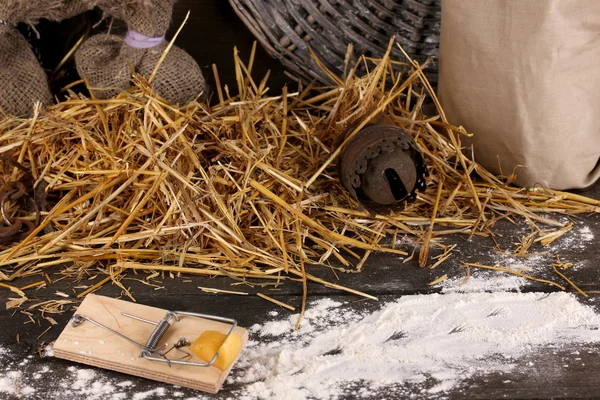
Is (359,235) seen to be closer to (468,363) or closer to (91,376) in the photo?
(468,363)


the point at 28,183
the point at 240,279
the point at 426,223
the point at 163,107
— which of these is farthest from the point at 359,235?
the point at 28,183

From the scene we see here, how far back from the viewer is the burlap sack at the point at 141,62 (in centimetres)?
166

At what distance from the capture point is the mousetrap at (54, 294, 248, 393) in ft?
3.67

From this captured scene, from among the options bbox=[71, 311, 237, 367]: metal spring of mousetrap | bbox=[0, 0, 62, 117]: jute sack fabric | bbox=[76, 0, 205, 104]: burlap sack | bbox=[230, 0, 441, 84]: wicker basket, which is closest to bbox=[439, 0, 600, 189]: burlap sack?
bbox=[230, 0, 441, 84]: wicker basket

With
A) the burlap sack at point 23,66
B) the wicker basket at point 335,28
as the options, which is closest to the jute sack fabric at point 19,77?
the burlap sack at point 23,66

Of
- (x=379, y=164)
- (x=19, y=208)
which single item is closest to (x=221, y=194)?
(x=379, y=164)

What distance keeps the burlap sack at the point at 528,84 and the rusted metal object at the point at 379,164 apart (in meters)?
0.23

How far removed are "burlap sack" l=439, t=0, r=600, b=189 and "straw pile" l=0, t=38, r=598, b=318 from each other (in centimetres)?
6

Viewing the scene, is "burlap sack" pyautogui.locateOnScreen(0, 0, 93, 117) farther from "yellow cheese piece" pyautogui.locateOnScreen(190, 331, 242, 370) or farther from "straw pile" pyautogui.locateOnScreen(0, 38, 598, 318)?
"yellow cheese piece" pyautogui.locateOnScreen(190, 331, 242, 370)

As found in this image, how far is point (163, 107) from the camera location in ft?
5.30

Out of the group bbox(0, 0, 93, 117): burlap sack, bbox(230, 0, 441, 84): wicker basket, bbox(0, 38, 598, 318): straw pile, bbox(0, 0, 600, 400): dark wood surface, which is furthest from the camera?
bbox(230, 0, 441, 84): wicker basket

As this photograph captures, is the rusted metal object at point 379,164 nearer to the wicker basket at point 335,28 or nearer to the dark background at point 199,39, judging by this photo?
the wicker basket at point 335,28

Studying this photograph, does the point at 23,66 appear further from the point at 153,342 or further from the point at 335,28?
the point at 153,342

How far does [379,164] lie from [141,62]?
62cm
